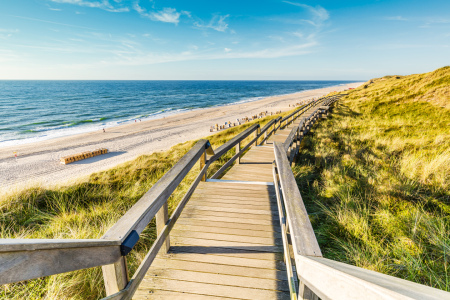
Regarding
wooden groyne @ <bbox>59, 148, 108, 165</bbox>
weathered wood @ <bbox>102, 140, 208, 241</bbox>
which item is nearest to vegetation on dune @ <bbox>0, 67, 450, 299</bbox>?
weathered wood @ <bbox>102, 140, 208, 241</bbox>

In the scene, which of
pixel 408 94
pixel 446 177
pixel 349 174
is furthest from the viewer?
pixel 408 94

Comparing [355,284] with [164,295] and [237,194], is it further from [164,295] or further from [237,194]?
[237,194]

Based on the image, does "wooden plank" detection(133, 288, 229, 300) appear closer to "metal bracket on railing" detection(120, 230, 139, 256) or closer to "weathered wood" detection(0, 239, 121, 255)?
"metal bracket on railing" detection(120, 230, 139, 256)

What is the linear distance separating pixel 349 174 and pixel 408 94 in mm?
15587

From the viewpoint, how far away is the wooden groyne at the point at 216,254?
0.95m

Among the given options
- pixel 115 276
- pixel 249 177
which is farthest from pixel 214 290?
pixel 249 177

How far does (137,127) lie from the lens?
31.6m

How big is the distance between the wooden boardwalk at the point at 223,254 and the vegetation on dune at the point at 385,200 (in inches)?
44.7

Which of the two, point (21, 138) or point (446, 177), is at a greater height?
point (446, 177)

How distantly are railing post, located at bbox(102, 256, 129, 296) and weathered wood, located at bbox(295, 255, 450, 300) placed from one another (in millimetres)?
1274

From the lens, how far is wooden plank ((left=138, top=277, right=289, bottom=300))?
219cm

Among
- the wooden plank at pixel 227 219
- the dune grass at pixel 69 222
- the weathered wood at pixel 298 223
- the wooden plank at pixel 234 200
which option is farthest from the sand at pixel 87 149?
the weathered wood at pixel 298 223

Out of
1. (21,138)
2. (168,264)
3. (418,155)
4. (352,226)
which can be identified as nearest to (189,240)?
(168,264)

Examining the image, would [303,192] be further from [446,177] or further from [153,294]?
[153,294]
